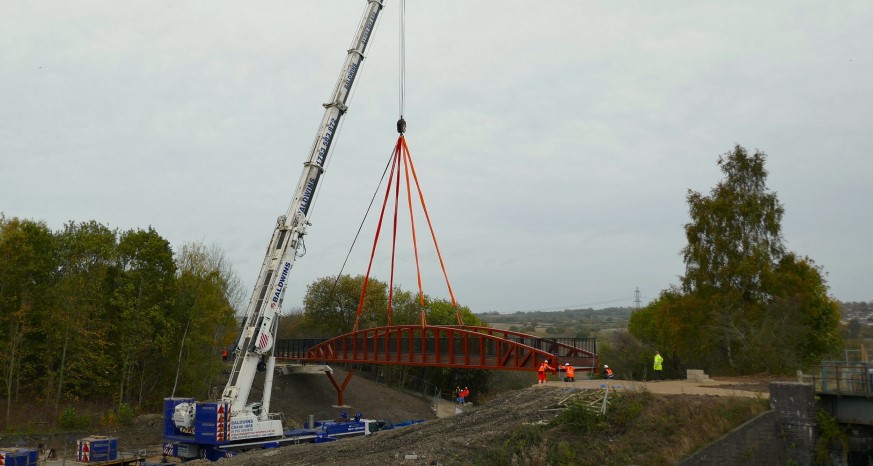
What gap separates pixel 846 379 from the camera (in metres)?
18.6

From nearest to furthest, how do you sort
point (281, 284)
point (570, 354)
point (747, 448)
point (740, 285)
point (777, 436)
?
point (747, 448) < point (777, 436) < point (570, 354) < point (281, 284) < point (740, 285)

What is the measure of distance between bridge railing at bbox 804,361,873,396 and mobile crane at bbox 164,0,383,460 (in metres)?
19.7

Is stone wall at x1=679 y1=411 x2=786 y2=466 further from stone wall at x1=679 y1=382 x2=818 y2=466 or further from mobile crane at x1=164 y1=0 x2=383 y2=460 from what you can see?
mobile crane at x1=164 y1=0 x2=383 y2=460

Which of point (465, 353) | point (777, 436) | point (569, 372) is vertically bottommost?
point (777, 436)

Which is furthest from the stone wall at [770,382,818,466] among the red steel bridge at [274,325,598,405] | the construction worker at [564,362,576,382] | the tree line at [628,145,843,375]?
the tree line at [628,145,843,375]

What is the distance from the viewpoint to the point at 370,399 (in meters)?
52.6

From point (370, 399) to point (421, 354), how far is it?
21.1 meters

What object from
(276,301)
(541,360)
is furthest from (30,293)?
(541,360)

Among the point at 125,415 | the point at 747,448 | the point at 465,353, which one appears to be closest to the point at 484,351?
→ the point at 465,353

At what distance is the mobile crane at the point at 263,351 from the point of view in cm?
2612

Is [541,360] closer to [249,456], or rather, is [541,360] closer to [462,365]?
[462,365]

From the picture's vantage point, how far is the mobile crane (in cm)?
2612

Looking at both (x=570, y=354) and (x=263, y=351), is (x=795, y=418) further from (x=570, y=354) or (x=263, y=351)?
(x=263, y=351)

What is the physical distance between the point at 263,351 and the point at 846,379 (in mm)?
20967
